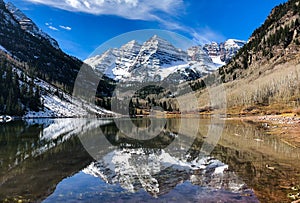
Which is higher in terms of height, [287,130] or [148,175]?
[287,130]

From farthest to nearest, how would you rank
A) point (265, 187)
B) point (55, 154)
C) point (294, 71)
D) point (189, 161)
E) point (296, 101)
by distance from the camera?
1. point (294, 71)
2. point (296, 101)
3. point (55, 154)
4. point (189, 161)
5. point (265, 187)

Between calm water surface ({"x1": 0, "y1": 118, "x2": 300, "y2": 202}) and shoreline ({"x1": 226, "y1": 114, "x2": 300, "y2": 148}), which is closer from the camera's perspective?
calm water surface ({"x1": 0, "y1": 118, "x2": 300, "y2": 202})

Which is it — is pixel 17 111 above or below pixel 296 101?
below

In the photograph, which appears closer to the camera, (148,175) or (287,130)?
(148,175)

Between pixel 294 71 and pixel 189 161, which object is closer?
pixel 189 161

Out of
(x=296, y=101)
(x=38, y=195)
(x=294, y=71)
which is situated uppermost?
(x=294, y=71)

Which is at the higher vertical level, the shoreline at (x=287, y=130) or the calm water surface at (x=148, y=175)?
the shoreline at (x=287, y=130)

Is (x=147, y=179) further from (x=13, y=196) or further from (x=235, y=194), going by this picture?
(x=13, y=196)

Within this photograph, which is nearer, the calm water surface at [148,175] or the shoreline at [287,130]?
the calm water surface at [148,175]

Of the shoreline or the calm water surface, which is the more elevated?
the shoreline

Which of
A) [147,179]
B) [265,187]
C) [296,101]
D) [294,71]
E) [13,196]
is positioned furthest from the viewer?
[294,71]

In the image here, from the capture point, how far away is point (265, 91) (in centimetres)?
18725

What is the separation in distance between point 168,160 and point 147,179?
8421 millimetres

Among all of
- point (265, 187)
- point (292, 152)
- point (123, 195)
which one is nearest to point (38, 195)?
point (123, 195)
